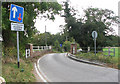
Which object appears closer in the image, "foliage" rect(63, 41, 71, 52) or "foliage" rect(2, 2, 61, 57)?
"foliage" rect(2, 2, 61, 57)

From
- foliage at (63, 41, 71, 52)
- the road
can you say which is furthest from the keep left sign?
foliage at (63, 41, 71, 52)

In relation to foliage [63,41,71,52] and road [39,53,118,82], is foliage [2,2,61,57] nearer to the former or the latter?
road [39,53,118,82]

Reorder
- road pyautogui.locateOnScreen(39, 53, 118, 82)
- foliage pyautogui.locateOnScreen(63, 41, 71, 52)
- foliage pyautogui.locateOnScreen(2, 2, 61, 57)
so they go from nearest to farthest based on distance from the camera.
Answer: road pyautogui.locateOnScreen(39, 53, 118, 82)
foliage pyautogui.locateOnScreen(2, 2, 61, 57)
foliage pyautogui.locateOnScreen(63, 41, 71, 52)

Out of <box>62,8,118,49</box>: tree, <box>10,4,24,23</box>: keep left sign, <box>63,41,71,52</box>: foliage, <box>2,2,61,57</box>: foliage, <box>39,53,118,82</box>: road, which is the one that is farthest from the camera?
<box>63,41,71,52</box>: foliage

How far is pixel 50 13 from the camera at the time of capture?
1388 centimetres

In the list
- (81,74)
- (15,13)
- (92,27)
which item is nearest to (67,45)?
(92,27)

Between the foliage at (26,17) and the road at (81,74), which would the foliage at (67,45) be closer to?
the foliage at (26,17)

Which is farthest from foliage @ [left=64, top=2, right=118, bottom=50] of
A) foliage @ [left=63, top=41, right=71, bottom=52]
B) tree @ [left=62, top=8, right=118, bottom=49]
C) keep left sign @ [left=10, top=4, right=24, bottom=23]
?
foliage @ [left=63, top=41, right=71, bottom=52]

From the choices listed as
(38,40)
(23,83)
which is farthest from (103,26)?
(38,40)

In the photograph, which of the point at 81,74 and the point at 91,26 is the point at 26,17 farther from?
the point at 91,26

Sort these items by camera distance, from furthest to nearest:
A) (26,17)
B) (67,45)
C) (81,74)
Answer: (67,45), (26,17), (81,74)

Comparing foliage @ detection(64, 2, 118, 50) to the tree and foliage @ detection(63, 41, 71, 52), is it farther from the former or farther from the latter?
foliage @ detection(63, 41, 71, 52)

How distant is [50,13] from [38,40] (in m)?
40.1

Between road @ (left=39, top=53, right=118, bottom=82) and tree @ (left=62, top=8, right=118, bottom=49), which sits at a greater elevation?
tree @ (left=62, top=8, right=118, bottom=49)
